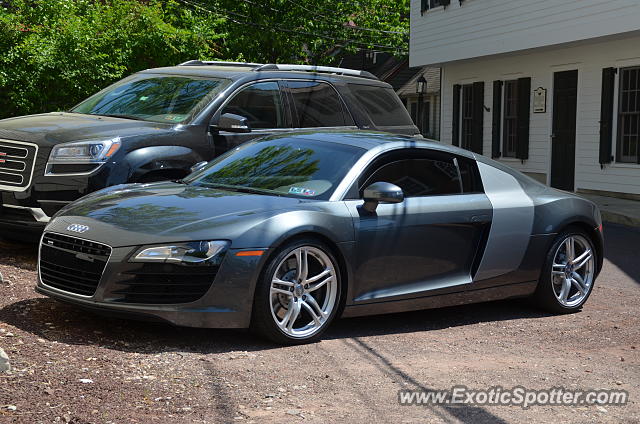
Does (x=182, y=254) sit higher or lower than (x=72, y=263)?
higher

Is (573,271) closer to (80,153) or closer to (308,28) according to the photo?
(80,153)

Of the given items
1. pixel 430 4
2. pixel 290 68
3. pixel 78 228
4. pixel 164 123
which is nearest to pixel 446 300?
pixel 78 228

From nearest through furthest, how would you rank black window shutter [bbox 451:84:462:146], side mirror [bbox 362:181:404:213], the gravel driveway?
the gravel driveway → side mirror [bbox 362:181:404:213] → black window shutter [bbox 451:84:462:146]

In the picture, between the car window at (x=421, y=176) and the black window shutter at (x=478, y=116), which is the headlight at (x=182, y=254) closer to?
the car window at (x=421, y=176)

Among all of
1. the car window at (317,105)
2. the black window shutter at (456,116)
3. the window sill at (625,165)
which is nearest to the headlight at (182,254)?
the car window at (317,105)

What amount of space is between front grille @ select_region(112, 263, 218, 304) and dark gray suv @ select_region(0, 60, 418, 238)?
2.35m

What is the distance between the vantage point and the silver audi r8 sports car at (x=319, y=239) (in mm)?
5949

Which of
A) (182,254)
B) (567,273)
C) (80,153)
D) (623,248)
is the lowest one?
Answer: (623,248)

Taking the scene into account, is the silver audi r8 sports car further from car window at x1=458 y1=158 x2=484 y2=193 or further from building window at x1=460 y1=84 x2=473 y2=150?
building window at x1=460 y1=84 x2=473 y2=150

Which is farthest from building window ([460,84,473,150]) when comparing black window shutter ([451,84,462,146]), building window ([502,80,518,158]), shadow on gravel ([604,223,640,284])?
shadow on gravel ([604,223,640,284])

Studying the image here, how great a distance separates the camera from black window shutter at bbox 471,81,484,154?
24.6m

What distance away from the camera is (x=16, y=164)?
8.36 m

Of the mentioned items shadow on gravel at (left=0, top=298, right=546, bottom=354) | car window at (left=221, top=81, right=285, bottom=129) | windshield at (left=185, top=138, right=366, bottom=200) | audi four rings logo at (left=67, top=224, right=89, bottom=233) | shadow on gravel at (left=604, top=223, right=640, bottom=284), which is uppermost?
car window at (left=221, top=81, right=285, bottom=129)

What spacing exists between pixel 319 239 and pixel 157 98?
3.71 m
